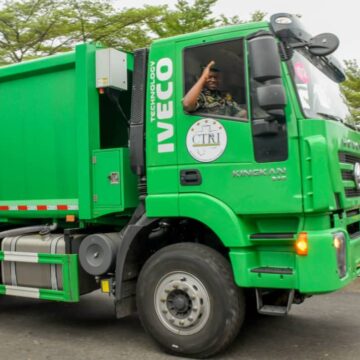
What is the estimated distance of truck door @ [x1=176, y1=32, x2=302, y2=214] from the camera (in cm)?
432

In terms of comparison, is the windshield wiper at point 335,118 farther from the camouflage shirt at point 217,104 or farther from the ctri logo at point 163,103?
the ctri logo at point 163,103

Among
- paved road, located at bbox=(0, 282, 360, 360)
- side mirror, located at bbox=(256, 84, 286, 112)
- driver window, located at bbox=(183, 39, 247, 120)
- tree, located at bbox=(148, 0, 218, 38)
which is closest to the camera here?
side mirror, located at bbox=(256, 84, 286, 112)

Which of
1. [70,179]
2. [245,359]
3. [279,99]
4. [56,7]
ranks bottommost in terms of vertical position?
[245,359]

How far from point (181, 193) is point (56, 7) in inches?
383

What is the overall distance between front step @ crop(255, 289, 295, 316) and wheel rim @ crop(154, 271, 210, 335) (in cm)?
44

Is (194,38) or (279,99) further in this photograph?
(194,38)

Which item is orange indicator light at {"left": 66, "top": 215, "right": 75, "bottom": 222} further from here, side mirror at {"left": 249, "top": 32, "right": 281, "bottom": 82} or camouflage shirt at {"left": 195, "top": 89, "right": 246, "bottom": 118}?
side mirror at {"left": 249, "top": 32, "right": 281, "bottom": 82}

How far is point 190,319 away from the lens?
461 centimetres

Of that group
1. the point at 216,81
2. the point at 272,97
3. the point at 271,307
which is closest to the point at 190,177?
the point at 216,81

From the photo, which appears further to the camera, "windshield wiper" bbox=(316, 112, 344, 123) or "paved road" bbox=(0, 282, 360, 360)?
"paved road" bbox=(0, 282, 360, 360)

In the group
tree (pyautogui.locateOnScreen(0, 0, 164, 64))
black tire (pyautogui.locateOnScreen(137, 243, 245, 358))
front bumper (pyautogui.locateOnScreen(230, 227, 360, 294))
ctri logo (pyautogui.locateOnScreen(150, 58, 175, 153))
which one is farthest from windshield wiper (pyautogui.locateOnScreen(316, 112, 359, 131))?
tree (pyautogui.locateOnScreen(0, 0, 164, 64))

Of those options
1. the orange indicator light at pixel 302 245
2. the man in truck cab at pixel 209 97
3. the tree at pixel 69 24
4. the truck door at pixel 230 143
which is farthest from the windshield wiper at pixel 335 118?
the tree at pixel 69 24

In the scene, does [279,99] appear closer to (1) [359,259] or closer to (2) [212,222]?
(2) [212,222]

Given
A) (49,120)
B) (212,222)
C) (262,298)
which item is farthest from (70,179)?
(262,298)
